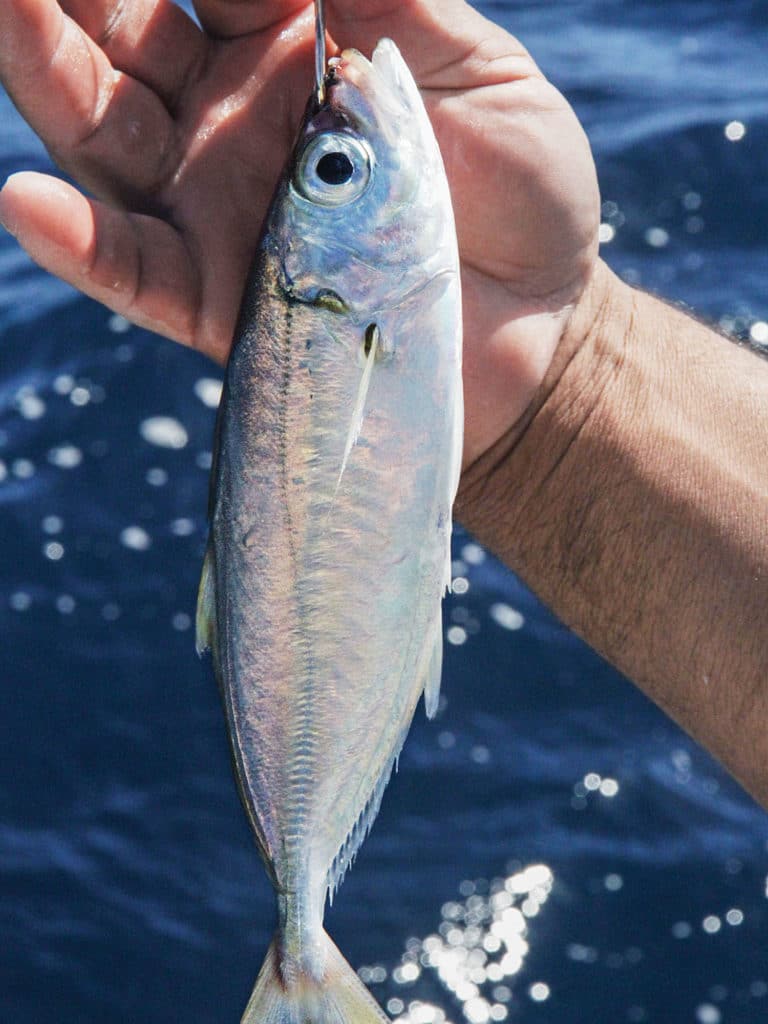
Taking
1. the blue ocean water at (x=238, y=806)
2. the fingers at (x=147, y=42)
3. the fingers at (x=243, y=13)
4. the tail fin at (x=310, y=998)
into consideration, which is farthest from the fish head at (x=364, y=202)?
the blue ocean water at (x=238, y=806)

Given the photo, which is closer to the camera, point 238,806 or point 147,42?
point 147,42

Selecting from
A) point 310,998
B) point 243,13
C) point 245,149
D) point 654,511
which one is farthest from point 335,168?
point 310,998

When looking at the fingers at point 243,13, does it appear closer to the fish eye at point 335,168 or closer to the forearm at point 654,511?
the fish eye at point 335,168

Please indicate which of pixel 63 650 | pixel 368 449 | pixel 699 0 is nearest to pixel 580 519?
pixel 368 449

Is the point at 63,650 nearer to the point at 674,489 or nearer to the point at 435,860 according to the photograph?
the point at 435,860

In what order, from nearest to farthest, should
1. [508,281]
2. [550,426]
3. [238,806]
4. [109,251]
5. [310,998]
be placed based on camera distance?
1. [310,998]
2. [109,251]
3. [508,281]
4. [550,426]
5. [238,806]

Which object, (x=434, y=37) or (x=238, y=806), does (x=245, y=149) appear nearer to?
(x=434, y=37)
